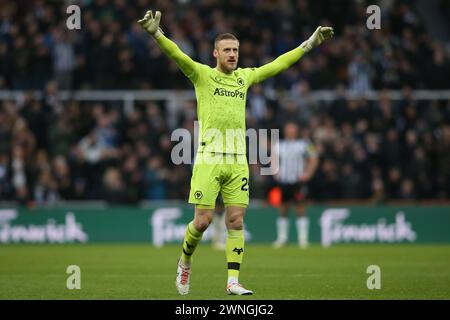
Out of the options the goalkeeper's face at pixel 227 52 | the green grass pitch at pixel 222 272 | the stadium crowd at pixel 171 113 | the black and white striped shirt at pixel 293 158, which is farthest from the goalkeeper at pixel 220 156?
the stadium crowd at pixel 171 113

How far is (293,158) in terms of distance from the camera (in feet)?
Result: 71.3

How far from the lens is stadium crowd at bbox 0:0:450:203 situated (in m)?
23.4

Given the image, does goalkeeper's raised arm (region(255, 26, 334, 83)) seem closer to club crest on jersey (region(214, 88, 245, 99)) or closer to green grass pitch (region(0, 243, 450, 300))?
club crest on jersey (region(214, 88, 245, 99))

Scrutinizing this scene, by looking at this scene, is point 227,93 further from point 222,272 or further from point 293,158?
point 293,158

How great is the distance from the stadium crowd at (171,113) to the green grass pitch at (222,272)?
2.13 m

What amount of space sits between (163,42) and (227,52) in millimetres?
722

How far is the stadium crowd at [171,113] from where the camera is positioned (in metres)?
23.4

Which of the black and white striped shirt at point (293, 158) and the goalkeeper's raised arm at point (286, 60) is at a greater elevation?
the goalkeeper's raised arm at point (286, 60)

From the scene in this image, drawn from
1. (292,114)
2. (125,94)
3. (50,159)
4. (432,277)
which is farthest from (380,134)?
(432,277)

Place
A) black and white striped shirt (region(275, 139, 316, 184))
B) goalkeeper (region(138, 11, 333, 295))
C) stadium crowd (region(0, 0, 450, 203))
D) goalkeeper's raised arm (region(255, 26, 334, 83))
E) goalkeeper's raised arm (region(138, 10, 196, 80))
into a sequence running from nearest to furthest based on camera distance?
goalkeeper's raised arm (region(138, 10, 196, 80)) < goalkeeper (region(138, 11, 333, 295)) < goalkeeper's raised arm (region(255, 26, 334, 83)) < black and white striped shirt (region(275, 139, 316, 184)) < stadium crowd (region(0, 0, 450, 203))

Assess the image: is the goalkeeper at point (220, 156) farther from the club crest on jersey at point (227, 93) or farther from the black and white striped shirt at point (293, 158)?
the black and white striped shirt at point (293, 158)

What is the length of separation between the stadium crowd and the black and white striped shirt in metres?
1.33

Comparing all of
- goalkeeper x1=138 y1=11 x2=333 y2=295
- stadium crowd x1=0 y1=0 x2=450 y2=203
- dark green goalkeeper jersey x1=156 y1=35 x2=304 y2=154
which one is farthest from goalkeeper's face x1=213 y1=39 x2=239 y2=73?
stadium crowd x1=0 y1=0 x2=450 y2=203

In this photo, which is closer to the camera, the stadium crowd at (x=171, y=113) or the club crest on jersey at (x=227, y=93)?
the club crest on jersey at (x=227, y=93)
